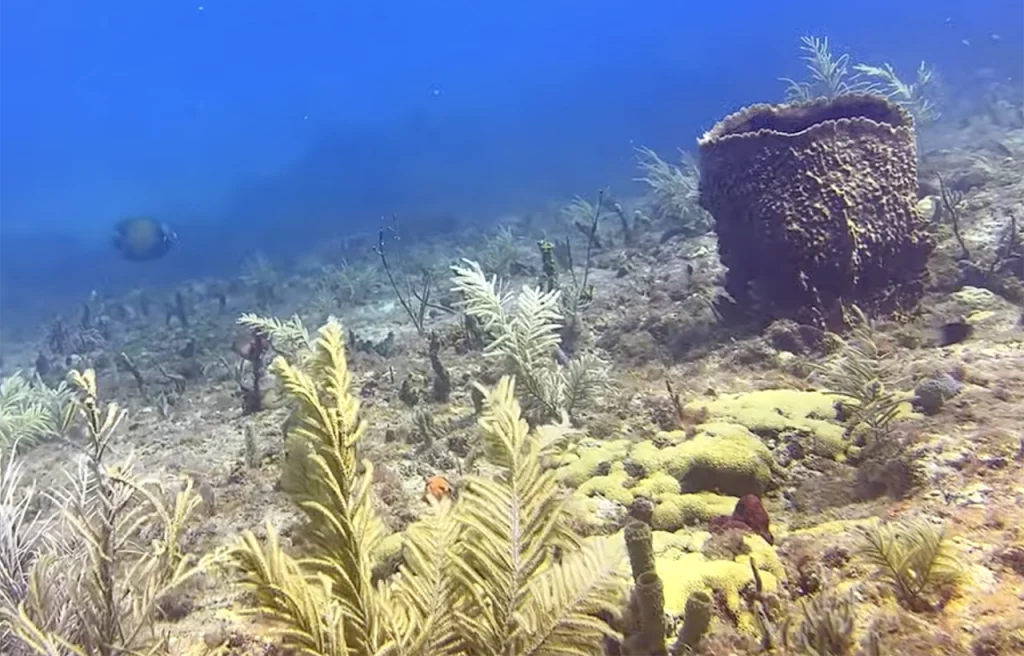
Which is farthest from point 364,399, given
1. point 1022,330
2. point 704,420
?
point 1022,330

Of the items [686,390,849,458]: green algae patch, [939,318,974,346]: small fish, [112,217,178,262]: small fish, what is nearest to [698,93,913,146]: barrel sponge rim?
[939,318,974,346]: small fish

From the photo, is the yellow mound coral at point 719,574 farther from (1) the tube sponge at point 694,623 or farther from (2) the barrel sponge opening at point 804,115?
(2) the barrel sponge opening at point 804,115

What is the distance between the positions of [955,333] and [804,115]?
2.74 m

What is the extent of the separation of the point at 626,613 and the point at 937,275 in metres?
5.85

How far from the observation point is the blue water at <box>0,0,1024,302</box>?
33531 mm

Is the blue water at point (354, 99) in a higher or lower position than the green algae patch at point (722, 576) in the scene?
higher

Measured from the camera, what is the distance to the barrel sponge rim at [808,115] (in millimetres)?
6570

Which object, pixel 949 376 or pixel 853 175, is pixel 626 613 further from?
pixel 853 175

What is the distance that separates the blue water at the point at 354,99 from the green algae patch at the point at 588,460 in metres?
19.3

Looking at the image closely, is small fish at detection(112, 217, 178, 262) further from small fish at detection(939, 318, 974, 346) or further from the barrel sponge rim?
small fish at detection(939, 318, 974, 346)

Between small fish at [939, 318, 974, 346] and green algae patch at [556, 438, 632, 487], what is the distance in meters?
3.04

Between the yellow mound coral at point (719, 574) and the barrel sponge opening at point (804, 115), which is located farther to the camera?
the barrel sponge opening at point (804, 115)

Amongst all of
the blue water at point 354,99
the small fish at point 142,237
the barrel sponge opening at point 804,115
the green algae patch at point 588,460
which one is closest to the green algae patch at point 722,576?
the green algae patch at point 588,460

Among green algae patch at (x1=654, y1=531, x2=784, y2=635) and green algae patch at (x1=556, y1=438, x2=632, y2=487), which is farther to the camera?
green algae patch at (x1=556, y1=438, x2=632, y2=487)
